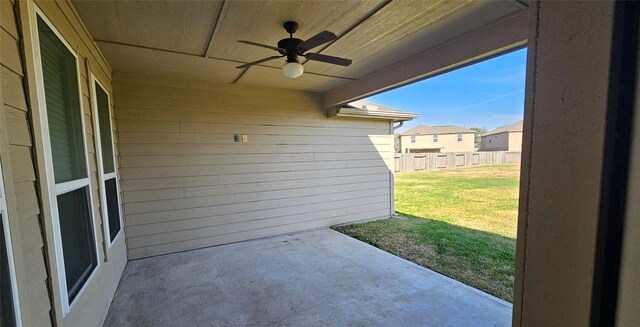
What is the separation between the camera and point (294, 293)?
9.27 ft

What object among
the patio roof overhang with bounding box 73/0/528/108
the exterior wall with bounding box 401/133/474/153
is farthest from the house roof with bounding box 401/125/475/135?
the patio roof overhang with bounding box 73/0/528/108

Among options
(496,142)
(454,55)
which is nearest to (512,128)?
(496,142)

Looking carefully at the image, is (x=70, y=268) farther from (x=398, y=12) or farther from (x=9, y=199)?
(x=398, y=12)

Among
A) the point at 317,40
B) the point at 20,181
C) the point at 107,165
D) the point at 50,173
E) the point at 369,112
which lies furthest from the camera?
the point at 369,112

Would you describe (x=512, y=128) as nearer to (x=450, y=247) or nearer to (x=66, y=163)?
(x=450, y=247)

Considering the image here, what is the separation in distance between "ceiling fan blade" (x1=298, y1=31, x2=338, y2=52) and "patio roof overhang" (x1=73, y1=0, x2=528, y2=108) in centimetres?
23

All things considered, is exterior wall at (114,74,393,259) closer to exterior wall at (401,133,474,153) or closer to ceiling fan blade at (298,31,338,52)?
ceiling fan blade at (298,31,338,52)

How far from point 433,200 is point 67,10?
25.9 ft

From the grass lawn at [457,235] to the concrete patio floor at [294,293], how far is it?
11.9 inches

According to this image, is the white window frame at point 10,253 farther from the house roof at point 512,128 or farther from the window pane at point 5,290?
the house roof at point 512,128

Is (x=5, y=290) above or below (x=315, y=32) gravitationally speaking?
below

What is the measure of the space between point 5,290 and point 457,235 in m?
5.05

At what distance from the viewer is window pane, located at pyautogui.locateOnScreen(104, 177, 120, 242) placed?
290 cm

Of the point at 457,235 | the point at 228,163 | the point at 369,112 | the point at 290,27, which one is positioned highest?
the point at 290,27
